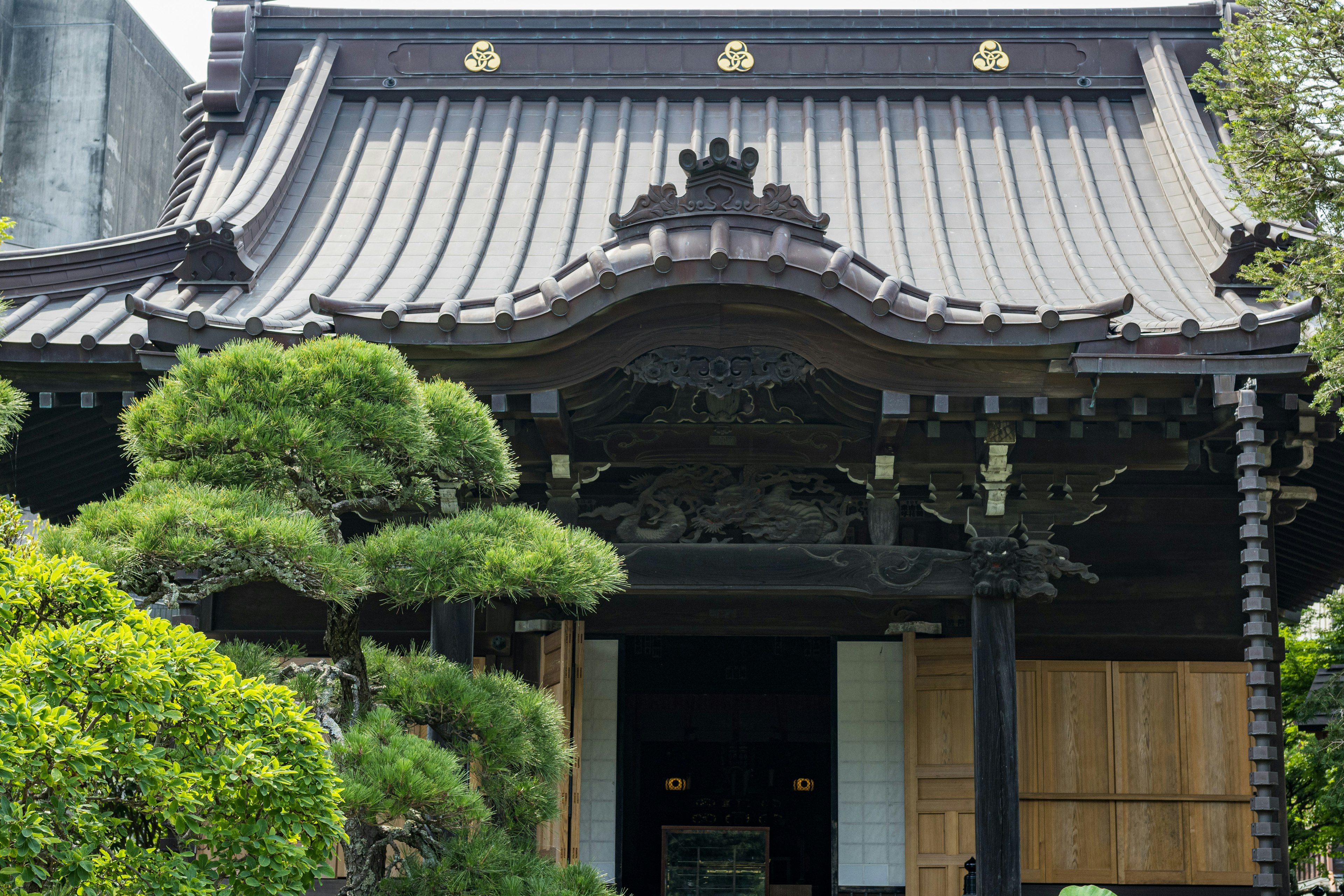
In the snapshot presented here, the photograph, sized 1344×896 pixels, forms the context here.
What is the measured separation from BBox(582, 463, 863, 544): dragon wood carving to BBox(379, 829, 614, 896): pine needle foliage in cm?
327

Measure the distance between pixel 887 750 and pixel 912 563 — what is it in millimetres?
2323

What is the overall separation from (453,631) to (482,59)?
603 centimetres

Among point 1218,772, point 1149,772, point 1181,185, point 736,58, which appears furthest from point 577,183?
point 1218,772

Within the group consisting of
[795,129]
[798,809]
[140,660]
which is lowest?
[798,809]

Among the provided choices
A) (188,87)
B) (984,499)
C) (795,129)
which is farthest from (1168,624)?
(188,87)

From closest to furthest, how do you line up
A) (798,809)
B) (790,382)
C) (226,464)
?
(226,464)
(790,382)
(798,809)

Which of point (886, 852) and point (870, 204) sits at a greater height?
point (870, 204)

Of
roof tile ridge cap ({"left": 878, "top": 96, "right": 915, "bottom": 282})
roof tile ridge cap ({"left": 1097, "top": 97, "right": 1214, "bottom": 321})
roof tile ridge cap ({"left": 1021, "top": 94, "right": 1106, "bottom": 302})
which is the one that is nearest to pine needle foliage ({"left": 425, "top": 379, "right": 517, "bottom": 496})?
roof tile ridge cap ({"left": 878, "top": 96, "right": 915, "bottom": 282})

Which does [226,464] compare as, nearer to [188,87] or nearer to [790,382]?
[790,382]

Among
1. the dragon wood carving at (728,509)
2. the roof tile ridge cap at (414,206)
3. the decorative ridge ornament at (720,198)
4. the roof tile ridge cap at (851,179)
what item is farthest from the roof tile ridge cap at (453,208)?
the roof tile ridge cap at (851,179)

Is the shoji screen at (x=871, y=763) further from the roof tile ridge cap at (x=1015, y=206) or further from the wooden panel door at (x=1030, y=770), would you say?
the roof tile ridge cap at (x=1015, y=206)

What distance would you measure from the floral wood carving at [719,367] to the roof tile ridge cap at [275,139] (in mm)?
3316

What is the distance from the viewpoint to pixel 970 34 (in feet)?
38.6

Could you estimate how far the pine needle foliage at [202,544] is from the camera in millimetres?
4797
